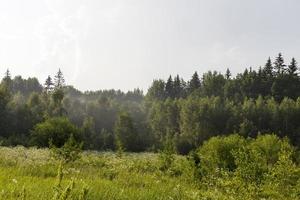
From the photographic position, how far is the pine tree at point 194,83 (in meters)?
140

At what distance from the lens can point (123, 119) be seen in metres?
86.4

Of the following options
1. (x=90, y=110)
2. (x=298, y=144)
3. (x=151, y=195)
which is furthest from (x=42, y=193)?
(x=90, y=110)

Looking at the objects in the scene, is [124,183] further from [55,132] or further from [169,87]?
[169,87]

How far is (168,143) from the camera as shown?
31406 mm

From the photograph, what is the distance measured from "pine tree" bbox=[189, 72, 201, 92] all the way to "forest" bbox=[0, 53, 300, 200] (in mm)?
300

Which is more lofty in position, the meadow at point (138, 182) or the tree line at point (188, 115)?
the tree line at point (188, 115)

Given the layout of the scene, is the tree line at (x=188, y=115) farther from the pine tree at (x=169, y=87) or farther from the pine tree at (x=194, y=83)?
the pine tree at (x=169, y=87)

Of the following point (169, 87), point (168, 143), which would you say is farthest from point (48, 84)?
point (168, 143)

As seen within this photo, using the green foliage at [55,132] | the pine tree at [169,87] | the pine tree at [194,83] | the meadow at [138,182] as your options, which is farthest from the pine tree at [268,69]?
the meadow at [138,182]

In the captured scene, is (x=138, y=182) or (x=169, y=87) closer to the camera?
(x=138, y=182)

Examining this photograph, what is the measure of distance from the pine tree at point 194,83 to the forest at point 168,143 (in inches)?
11.8

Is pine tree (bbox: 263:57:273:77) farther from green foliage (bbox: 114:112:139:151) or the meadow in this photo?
the meadow

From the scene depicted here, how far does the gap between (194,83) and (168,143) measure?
11017 cm

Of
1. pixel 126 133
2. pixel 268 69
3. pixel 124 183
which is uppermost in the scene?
pixel 268 69
